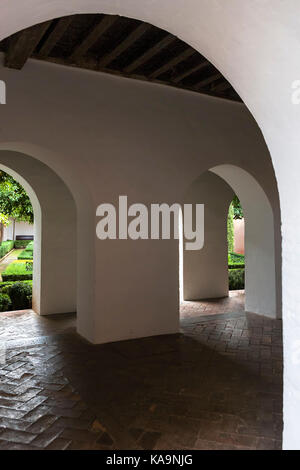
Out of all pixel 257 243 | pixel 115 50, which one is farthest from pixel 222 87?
pixel 257 243

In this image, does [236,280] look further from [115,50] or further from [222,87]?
[115,50]

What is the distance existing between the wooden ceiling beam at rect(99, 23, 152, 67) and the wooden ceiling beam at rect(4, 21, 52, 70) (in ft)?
3.45

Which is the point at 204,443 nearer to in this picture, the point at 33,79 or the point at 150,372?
the point at 150,372

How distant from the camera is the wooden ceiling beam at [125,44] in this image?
4.51 m

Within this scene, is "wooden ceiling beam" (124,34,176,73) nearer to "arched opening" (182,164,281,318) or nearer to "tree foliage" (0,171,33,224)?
"arched opening" (182,164,281,318)

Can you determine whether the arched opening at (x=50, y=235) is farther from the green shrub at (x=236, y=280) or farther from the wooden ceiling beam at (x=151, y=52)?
the green shrub at (x=236, y=280)

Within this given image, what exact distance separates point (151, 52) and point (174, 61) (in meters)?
0.42

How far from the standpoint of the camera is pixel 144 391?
12.8 feet

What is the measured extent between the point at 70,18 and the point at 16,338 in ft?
15.3

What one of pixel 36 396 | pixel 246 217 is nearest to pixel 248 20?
pixel 36 396

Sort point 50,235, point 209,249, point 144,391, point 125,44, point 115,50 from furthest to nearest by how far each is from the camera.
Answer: point 209,249 < point 50,235 < point 115,50 < point 125,44 < point 144,391

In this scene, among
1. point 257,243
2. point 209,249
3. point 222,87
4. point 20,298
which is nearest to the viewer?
point 222,87

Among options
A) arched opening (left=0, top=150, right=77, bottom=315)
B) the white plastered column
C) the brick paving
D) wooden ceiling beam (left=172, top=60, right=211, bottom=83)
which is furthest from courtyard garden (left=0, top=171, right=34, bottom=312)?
wooden ceiling beam (left=172, top=60, right=211, bottom=83)

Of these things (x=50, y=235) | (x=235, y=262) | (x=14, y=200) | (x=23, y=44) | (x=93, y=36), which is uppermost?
(x=93, y=36)
